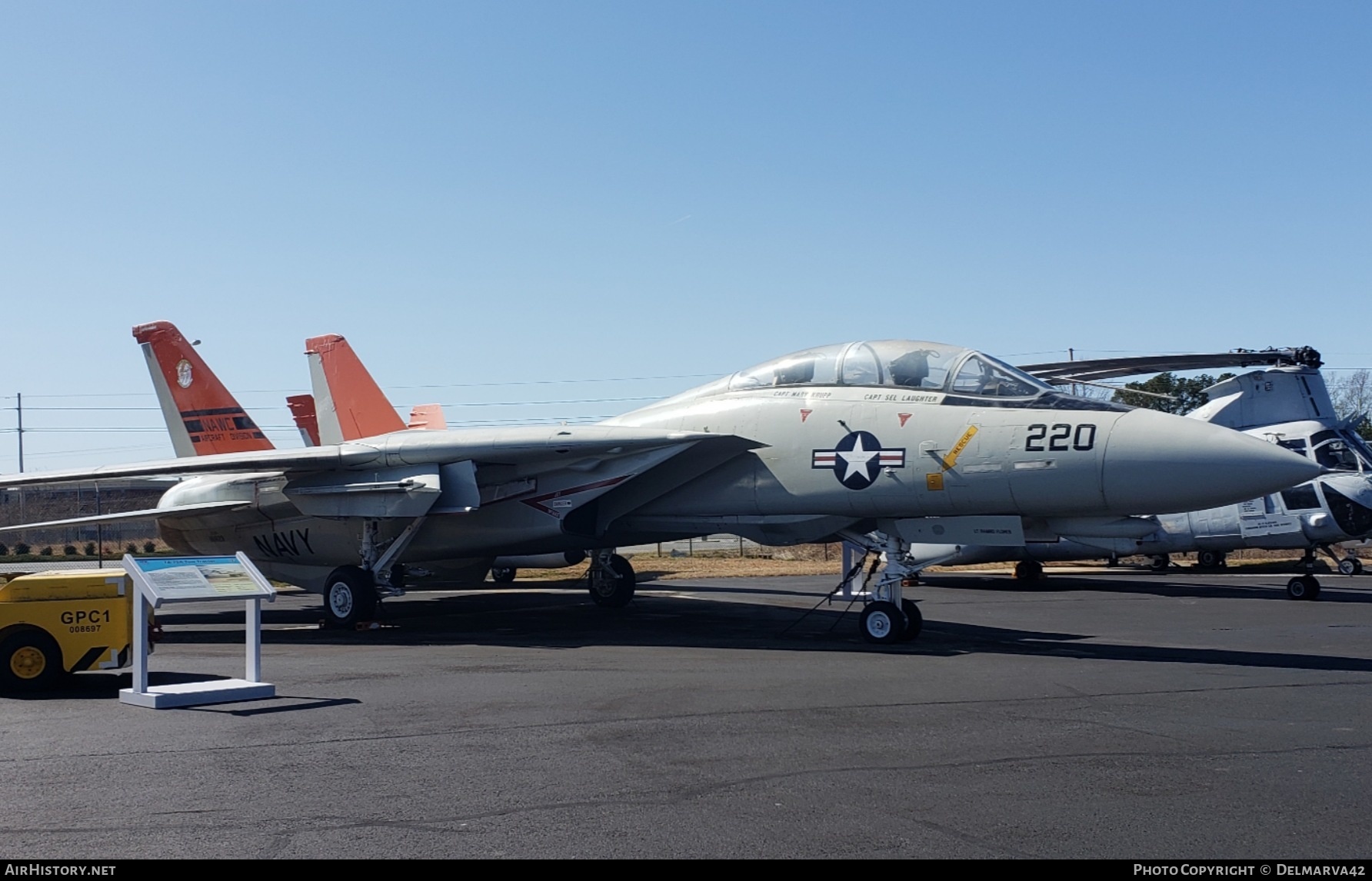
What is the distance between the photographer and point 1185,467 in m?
10.2

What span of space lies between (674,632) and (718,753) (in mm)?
7536

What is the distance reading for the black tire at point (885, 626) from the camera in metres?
12.1

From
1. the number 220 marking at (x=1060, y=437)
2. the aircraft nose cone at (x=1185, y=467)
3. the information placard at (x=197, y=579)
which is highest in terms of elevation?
the number 220 marking at (x=1060, y=437)

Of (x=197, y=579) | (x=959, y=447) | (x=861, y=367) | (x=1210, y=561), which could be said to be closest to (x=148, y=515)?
(x=197, y=579)

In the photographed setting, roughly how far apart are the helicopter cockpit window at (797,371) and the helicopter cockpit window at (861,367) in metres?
0.14

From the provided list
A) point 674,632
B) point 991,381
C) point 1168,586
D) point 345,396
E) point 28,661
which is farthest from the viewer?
point 1168,586

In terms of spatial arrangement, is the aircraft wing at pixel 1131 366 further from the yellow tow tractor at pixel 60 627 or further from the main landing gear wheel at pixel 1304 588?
the yellow tow tractor at pixel 60 627

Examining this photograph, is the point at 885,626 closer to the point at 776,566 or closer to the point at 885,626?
the point at 885,626

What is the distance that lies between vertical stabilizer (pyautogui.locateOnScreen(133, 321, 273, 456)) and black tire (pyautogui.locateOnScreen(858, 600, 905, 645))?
459 inches

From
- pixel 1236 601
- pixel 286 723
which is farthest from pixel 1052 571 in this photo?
pixel 286 723

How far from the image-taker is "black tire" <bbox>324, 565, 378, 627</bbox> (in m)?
14.9

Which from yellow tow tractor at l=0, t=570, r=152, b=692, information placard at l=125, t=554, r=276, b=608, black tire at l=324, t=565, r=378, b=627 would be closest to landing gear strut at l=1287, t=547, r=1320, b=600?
black tire at l=324, t=565, r=378, b=627

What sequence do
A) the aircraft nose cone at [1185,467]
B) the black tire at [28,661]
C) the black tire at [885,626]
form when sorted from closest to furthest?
the black tire at [28,661] < the aircraft nose cone at [1185,467] < the black tire at [885,626]

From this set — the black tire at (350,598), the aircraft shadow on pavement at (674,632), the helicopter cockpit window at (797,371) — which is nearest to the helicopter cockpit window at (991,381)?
the helicopter cockpit window at (797,371)
